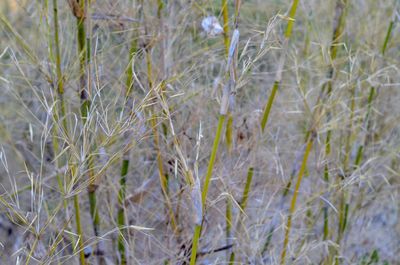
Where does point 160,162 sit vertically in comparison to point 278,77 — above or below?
below

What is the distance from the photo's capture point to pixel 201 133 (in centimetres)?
141

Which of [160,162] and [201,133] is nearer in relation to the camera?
[201,133]

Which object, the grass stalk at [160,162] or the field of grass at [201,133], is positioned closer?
the field of grass at [201,133]

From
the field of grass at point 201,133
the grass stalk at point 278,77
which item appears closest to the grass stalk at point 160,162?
the field of grass at point 201,133

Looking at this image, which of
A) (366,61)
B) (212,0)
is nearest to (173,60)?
(212,0)

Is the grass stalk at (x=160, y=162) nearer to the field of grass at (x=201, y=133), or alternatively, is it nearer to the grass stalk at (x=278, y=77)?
the field of grass at (x=201, y=133)

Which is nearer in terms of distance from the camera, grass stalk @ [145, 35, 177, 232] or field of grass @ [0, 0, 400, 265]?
field of grass @ [0, 0, 400, 265]

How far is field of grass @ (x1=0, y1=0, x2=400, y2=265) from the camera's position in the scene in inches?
60.6

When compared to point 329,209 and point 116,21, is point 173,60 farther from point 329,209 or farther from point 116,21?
point 329,209

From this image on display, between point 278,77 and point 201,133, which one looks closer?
point 201,133

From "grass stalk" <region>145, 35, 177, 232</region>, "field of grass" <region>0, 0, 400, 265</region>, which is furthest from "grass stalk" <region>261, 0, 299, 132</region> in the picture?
"grass stalk" <region>145, 35, 177, 232</region>

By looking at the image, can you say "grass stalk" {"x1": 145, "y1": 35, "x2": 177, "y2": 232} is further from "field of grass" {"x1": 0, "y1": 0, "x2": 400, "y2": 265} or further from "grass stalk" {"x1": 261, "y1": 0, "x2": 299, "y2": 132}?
"grass stalk" {"x1": 261, "y1": 0, "x2": 299, "y2": 132}

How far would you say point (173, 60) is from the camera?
6.29 feet

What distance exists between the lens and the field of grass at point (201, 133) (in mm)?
1538
